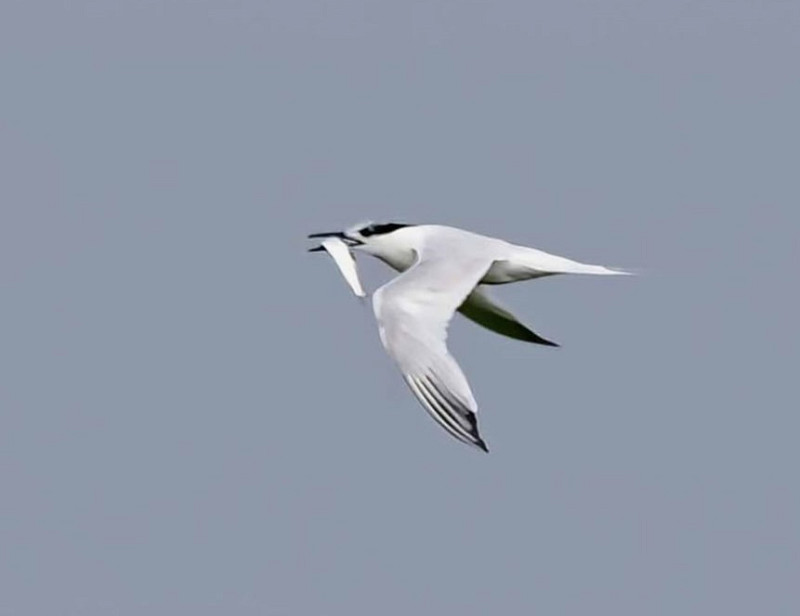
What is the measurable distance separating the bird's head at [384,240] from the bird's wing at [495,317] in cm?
51

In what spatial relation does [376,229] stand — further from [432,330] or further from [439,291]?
[432,330]

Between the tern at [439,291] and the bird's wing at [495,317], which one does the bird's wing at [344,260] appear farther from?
the bird's wing at [495,317]

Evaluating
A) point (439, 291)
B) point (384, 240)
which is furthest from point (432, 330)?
point (384, 240)

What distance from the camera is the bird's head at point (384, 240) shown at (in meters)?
18.5

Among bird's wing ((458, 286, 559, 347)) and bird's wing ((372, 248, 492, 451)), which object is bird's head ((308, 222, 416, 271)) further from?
bird's wing ((372, 248, 492, 451))

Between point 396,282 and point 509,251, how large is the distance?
5.15 ft

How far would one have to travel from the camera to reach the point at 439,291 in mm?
16250

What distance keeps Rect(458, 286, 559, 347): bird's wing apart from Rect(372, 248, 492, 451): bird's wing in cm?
95

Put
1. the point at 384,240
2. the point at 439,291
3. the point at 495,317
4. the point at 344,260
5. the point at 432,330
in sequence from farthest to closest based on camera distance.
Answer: the point at 384,240, the point at 344,260, the point at 495,317, the point at 439,291, the point at 432,330

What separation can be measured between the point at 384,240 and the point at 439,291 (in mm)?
2508

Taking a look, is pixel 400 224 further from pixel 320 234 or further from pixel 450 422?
pixel 450 422

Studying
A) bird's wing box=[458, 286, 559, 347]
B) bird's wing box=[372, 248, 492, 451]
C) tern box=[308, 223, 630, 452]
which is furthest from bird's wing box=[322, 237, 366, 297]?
bird's wing box=[372, 248, 492, 451]

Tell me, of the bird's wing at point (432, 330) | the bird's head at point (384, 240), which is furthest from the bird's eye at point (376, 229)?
the bird's wing at point (432, 330)

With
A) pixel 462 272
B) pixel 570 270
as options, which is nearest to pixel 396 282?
pixel 462 272
